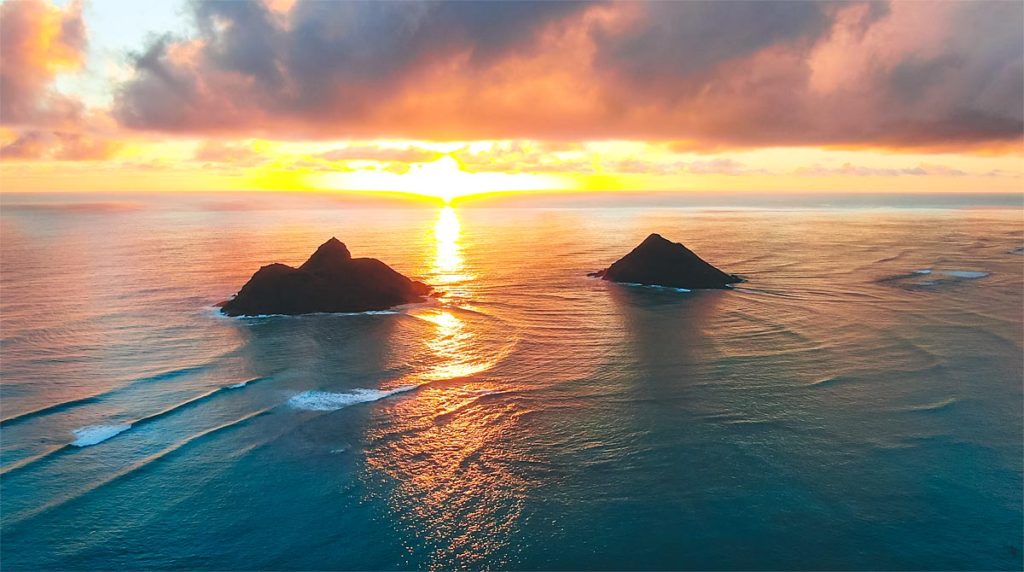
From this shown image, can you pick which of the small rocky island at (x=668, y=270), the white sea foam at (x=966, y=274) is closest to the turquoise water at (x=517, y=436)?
the small rocky island at (x=668, y=270)

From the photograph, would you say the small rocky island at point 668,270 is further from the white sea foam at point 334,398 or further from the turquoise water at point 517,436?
the white sea foam at point 334,398

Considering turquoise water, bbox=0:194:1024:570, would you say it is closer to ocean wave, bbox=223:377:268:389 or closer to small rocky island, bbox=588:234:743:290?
ocean wave, bbox=223:377:268:389

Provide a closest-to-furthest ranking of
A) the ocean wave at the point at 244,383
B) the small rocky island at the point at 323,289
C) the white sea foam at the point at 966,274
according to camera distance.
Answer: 1. the ocean wave at the point at 244,383
2. the small rocky island at the point at 323,289
3. the white sea foam at the point at 966,274

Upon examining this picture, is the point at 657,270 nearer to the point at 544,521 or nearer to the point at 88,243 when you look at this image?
the point at 544,521

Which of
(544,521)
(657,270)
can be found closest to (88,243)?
(657,270)

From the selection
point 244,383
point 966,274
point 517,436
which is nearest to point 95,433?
point 244,383

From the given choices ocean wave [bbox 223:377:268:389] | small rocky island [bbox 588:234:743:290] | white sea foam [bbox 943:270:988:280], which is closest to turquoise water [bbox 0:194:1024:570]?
ocean wave [bbox 223:377:268:389]

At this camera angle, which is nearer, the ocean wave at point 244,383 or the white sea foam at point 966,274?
the ocean wave at point 244,383
